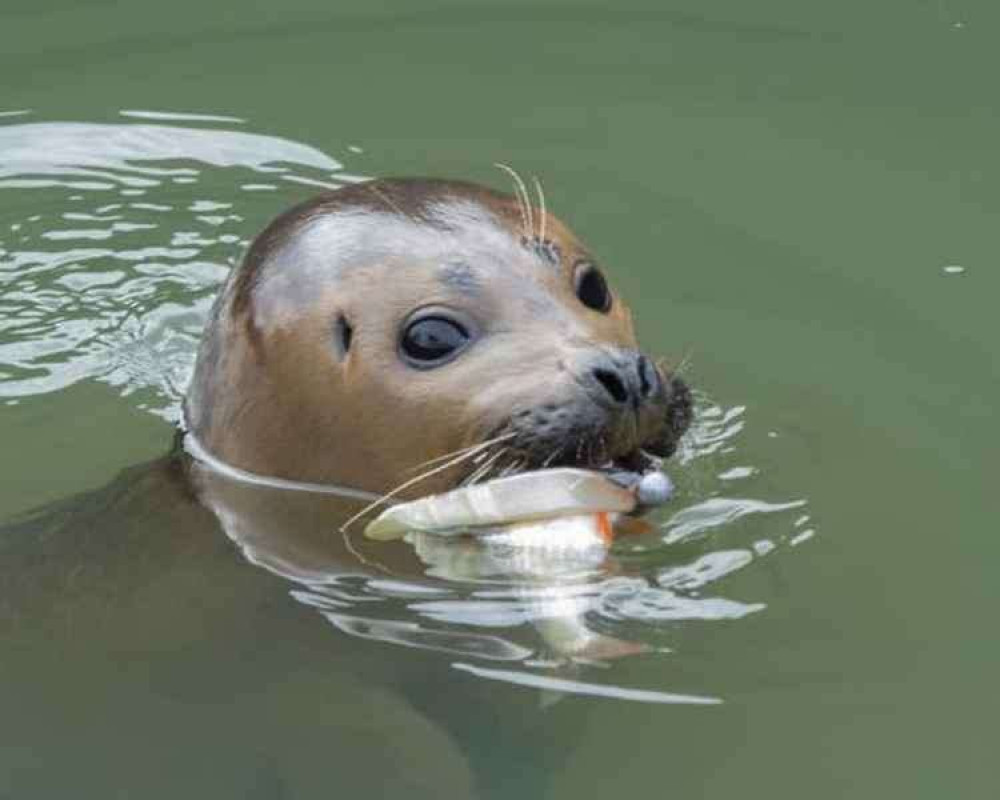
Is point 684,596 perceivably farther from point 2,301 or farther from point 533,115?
point 533,115

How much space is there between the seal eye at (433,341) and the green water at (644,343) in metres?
0.60

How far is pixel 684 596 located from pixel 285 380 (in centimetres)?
110

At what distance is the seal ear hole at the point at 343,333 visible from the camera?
5898 mm

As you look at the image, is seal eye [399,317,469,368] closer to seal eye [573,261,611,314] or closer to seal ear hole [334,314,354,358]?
seal ear hole [334,314,354,358]

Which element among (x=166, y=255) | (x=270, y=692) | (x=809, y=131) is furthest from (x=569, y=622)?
(x=809, y=131)

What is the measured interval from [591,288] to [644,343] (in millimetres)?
1372

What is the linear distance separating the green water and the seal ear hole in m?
0.60

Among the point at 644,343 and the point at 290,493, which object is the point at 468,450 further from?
the point at 644,343

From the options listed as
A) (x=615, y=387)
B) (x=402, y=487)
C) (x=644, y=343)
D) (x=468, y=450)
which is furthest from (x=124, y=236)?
(x=615, y=387)

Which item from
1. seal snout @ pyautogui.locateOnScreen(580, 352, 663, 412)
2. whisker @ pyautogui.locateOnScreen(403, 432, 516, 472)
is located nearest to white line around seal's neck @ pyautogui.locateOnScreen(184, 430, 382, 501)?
whisker @ pyautogui.locateOnScreen(403, 432, 516, 472)

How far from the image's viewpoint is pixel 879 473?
6633 millimetres

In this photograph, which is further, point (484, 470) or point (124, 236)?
point (124, 236)

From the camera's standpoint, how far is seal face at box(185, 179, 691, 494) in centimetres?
548

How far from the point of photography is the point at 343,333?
592 cm
